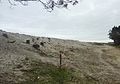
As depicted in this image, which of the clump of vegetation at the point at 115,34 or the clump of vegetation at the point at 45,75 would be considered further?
the clump of vegetation at the point at 115,34

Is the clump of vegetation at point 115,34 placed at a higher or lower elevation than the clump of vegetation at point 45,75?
higher

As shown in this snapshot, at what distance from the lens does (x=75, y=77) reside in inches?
589

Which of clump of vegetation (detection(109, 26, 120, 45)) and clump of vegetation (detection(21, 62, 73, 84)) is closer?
clump of vegetation (detection(21, 62, 73, 84))

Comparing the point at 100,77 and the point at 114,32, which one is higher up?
the point at 114,32

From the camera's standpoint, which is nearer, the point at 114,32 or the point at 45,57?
the point at 45,57

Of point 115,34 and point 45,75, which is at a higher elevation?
point 115,34

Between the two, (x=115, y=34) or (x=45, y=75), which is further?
(x=115, y=34)

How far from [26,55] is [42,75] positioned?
3.69 meters

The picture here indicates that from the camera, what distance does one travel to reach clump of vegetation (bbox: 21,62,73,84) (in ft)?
42.6

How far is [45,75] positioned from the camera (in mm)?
14117

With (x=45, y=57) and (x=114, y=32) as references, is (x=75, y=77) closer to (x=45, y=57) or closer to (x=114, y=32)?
(x=45, y=57)

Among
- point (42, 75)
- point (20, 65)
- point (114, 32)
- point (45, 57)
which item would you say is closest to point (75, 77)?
point (42, 75)

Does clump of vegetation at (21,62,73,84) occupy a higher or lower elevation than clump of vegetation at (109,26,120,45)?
lower

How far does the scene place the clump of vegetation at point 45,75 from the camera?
12984 mm
